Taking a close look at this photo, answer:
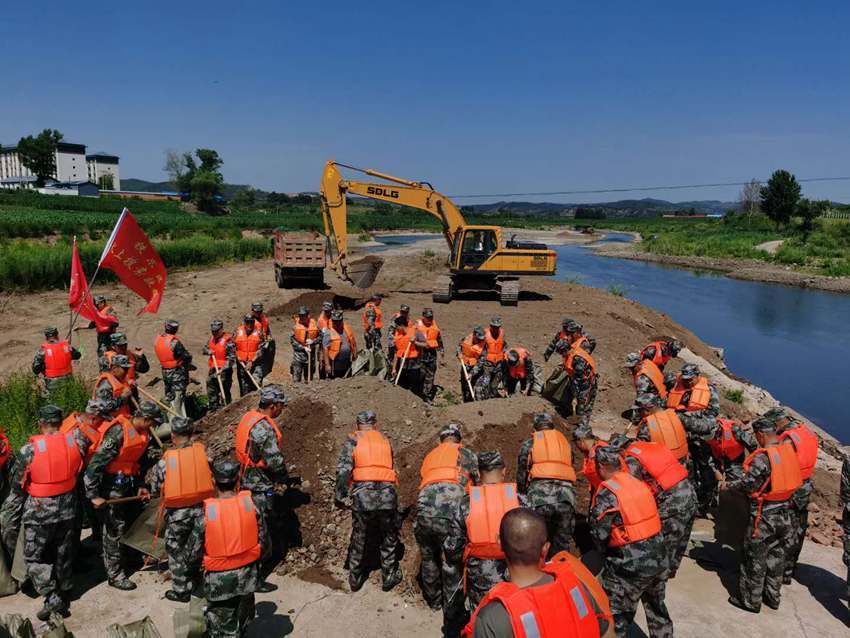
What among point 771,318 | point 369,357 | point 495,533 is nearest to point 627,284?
point 771,318

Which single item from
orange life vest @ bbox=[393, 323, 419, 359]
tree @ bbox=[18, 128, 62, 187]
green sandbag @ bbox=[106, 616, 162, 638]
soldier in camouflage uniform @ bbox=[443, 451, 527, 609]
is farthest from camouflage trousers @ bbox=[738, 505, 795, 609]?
tree @ bbox=[18, 128, 62, 187]

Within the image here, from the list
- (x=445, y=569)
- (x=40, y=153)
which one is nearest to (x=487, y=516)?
(x=445, y=569)

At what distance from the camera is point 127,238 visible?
9.30 m

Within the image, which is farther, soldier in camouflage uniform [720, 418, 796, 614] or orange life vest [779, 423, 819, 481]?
orange life vest [779, 423, 819, 481]

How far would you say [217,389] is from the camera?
10.7m

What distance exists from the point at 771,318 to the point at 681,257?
2893cm

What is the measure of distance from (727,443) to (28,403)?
34.4 ft

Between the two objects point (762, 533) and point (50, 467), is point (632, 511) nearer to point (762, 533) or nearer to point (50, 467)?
point (762, 533)

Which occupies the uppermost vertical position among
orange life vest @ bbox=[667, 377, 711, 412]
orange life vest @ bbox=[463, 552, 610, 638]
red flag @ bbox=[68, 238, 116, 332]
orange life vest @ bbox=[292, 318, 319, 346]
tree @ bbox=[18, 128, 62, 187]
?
tree @ bbox=[18, 128, 62, 187]

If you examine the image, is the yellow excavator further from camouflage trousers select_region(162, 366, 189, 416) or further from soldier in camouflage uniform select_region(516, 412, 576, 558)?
soldier in camouflage uniform select_region(516, 412, 576, 558)

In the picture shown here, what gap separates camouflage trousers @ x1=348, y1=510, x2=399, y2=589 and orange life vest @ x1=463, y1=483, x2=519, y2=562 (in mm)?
1411

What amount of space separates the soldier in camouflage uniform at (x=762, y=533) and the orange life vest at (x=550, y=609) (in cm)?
355

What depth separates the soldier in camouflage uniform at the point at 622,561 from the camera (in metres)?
4.54

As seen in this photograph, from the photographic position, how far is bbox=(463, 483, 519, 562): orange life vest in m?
4.46
